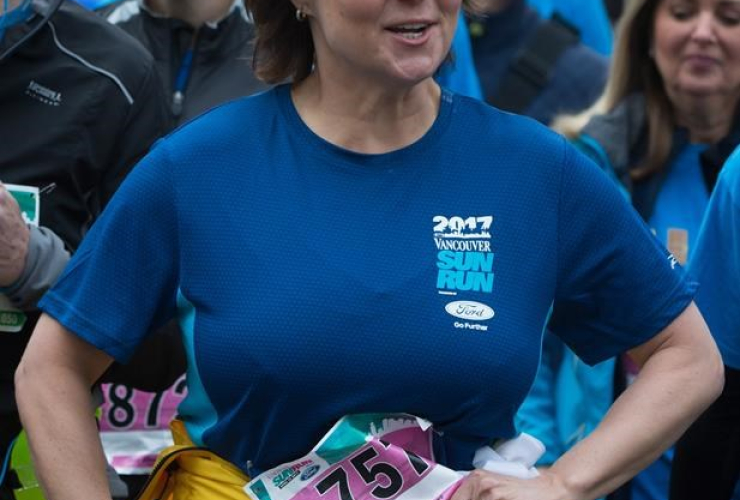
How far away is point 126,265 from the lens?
11.3 feet

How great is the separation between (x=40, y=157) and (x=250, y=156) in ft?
2.53

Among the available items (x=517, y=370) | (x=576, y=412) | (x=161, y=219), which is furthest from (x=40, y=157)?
(x=576, y=412)

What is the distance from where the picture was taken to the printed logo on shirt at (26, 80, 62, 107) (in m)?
4.09

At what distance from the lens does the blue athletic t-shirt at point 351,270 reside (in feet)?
10.9

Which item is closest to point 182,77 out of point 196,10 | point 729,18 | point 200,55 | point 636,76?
point 200,55

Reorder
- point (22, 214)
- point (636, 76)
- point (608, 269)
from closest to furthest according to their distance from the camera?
point (608, 269) < point (22, 214) < point (636, 76)

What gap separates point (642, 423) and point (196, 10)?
224 centimetres

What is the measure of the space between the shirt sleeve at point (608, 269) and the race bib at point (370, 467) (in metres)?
0.43

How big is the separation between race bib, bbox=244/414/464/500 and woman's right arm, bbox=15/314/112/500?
14.2 inches

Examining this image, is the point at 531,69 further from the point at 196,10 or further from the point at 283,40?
the point at 283,40

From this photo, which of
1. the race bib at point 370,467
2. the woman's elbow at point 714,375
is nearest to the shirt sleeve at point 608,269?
the woman's elbow at point 714,375

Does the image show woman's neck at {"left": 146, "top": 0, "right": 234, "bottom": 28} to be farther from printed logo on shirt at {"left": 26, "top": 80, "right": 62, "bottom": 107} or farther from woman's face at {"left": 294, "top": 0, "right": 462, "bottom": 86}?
woman's face at {"left": 294, "top": 0, "right": 462, "bottom": 86}

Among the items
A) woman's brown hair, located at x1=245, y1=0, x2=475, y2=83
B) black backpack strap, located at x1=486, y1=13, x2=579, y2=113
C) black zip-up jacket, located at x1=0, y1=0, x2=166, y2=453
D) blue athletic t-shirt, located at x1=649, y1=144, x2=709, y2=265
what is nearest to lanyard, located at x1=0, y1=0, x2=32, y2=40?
black zip-up jacket, located at x1=0, y1=0, x2=166, y2=453

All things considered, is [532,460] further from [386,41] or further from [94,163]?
[94,163]
